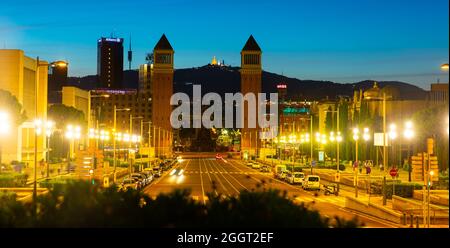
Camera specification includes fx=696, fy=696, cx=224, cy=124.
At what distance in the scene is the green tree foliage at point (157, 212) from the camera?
13.1 meters

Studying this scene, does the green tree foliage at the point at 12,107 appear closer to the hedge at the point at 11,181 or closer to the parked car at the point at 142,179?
the parked car at the point at 142,179

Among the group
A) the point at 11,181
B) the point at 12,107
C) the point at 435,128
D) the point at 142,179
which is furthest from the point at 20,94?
the point at 435,128

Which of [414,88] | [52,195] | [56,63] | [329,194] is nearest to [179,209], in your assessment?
[52,195]

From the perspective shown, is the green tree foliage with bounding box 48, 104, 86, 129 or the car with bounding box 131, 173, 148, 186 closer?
the car with bounding box 131, 173, 148, 186

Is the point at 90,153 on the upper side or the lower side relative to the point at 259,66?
lower

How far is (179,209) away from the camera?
14.2 m

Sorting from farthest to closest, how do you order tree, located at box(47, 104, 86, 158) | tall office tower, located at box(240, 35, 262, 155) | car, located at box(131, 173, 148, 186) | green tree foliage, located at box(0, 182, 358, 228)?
tall office tower, located at box(240, 35, 262, 155), tree, located at box(47, 104, 86, 158), car, located at box(131, 173, 148, 186), green tree foliage, located at box(0, 182, 358, 228)

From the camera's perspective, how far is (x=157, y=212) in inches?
548

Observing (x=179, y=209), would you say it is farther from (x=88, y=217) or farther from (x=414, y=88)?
(x=414, y=88)

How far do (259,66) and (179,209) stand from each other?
18678 centimetres

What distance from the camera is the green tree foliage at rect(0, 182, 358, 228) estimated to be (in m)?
13.1

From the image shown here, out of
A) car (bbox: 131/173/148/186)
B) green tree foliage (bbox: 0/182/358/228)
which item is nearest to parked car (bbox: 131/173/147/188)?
car (bbox: 131/173/148/186)

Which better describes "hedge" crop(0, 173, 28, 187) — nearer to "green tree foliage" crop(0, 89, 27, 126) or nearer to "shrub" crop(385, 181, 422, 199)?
"shrub" crop(385, 181, 422, 199)
